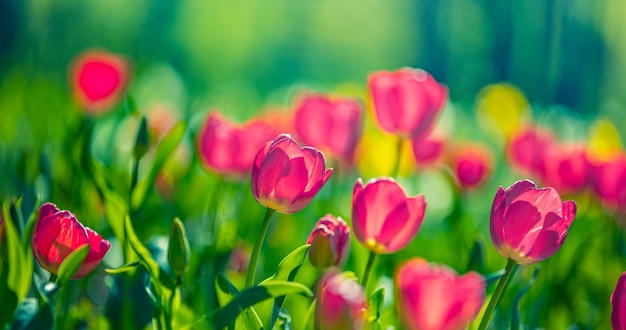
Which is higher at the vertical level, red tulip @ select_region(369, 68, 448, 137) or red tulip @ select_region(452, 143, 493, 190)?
red tulip @ select_region(369, 68, 448, 137)

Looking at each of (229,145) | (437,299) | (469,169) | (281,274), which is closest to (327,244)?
(281,274)

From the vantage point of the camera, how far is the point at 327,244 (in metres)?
0.59

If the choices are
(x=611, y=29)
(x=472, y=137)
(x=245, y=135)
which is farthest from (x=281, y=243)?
(x=611, y=29)

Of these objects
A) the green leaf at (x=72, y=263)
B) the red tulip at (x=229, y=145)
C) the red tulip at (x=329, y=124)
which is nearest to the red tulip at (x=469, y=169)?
the red tulip at (x=329, y=124)

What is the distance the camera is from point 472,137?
90.7 inches

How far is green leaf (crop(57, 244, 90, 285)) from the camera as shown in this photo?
1.74 ft

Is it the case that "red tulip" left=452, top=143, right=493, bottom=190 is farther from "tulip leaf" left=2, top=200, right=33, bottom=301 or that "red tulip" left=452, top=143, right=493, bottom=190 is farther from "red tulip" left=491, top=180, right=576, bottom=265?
"tulip leaf" left=2, top=200, right=33, bottom=301

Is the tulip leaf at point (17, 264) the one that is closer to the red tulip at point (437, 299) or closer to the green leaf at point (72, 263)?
the green leaf at point (72, 263)

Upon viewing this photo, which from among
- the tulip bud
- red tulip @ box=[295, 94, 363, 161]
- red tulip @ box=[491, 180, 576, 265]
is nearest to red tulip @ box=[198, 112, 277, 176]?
red tulip @ box=[295, 94, 363, 161]

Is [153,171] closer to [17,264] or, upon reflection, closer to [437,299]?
[17,264]

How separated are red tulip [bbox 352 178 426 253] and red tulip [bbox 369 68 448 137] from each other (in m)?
0.34

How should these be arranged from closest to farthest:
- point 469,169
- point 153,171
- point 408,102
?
point 153,171, point 408,102, point 469,169

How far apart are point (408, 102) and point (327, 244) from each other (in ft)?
1.30

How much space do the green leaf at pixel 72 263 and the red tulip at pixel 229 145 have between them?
385 mm
